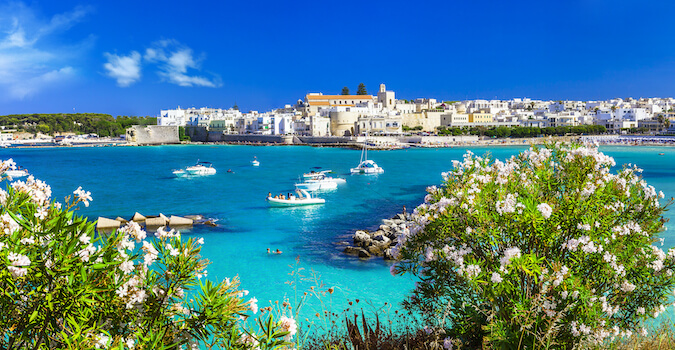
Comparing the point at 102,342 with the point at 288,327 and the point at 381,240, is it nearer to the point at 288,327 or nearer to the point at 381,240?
the point at 288,327

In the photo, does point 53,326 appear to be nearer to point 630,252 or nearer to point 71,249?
point 71,249

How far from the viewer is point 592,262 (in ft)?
13.0

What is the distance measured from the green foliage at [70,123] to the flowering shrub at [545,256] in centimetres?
11908

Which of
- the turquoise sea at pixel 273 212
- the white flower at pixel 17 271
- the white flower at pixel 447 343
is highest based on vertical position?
the white flower at pixel 17 271

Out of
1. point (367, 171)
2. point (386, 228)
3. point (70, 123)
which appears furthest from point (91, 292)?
point (70, 123)

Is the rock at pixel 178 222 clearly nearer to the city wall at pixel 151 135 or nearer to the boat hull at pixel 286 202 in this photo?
the boat hull at pixel 286 202

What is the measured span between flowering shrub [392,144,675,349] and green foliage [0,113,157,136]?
391 feet

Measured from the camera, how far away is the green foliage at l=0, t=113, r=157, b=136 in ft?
365

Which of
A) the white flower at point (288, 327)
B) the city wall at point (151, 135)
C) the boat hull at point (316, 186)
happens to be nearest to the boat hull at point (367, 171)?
the boat hull at point (316, 186)

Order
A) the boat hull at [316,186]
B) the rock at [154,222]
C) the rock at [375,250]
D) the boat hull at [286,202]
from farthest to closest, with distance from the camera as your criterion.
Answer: the boat hull at [316,186] < the boat hull at [286,202] < the rock at [154,222] < the rock at [375,250]

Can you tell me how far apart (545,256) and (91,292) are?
11.0 ft

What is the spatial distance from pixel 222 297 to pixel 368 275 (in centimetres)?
987

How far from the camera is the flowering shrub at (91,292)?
2.21m

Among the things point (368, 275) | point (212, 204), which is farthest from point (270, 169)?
point (368, 275)
